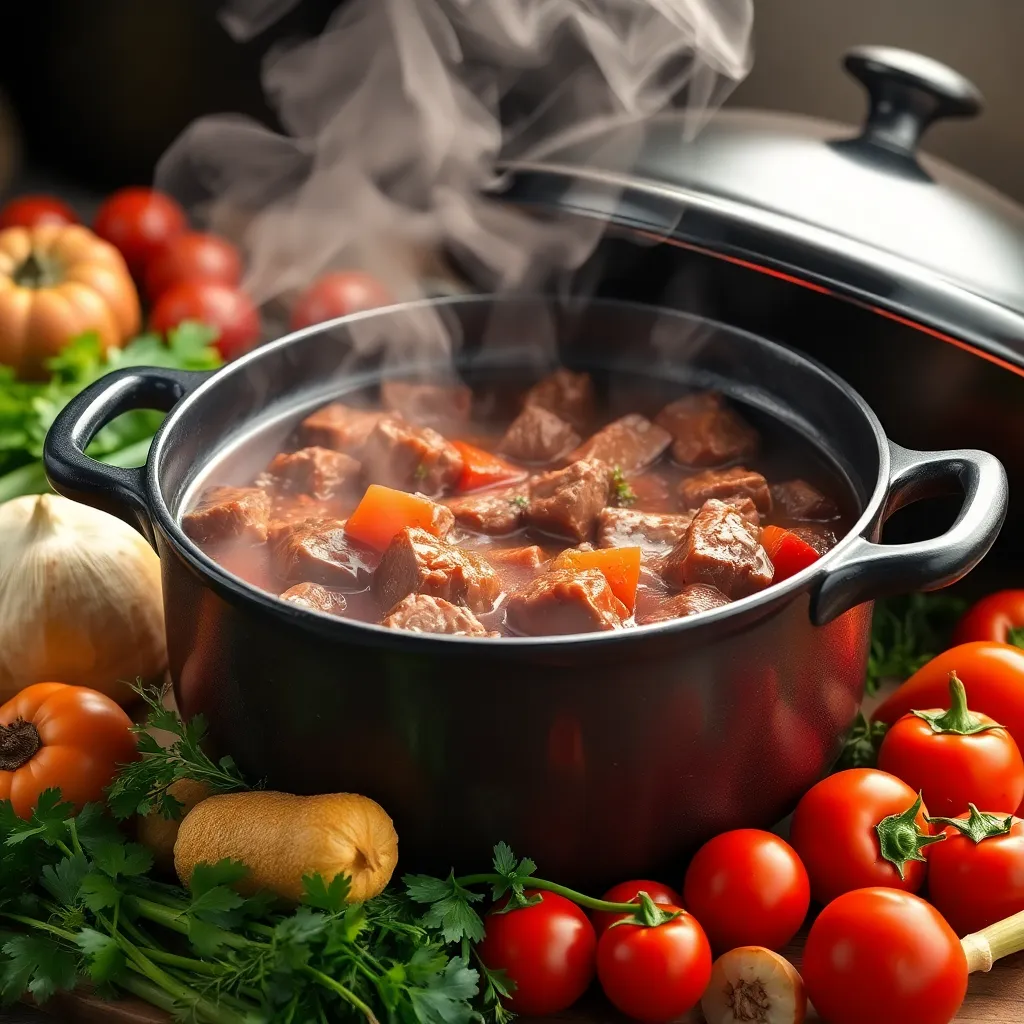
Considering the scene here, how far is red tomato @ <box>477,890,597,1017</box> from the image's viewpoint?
2084 millimetres

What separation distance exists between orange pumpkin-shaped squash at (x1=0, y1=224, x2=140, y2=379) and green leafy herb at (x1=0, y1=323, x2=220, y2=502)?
175 mm

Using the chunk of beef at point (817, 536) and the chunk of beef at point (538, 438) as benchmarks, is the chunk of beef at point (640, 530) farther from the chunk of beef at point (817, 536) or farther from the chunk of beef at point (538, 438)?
the chunk of beef at point (538, 438)

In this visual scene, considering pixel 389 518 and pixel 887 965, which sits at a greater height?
pixel 389 518

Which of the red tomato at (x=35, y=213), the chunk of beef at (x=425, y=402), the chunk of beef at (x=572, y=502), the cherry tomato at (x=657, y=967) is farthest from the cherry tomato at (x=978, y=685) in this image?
the red tomato at (x=35, y=213)

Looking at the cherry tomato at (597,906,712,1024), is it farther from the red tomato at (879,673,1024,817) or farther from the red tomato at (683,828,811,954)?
the red tomato at (879,673,1024,817)

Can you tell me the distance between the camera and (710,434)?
117 inches

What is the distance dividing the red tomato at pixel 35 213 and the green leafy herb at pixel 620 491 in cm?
263

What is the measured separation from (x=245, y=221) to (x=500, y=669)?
3.25 m

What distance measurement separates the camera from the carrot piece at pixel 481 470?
2.95 meters

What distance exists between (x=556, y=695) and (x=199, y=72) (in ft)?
12.3

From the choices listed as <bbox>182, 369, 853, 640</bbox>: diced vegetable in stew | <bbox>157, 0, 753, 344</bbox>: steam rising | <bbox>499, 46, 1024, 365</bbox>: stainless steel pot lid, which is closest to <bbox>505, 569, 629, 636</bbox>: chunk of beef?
<bbox>182, 369, 853, 640</bbox>: diced vegetable in stew

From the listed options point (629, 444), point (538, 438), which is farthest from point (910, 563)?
point (538, 438)

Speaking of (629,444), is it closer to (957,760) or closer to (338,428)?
(338,428)

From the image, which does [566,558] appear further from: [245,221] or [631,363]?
[245,221]
